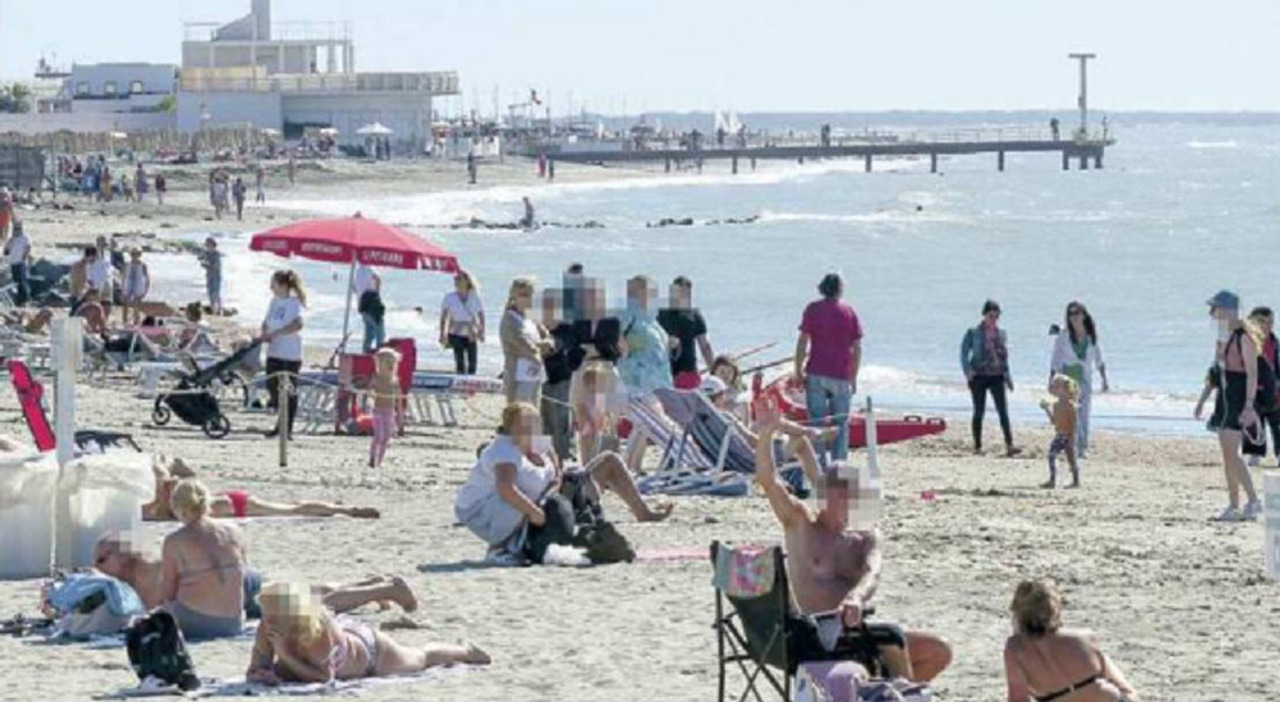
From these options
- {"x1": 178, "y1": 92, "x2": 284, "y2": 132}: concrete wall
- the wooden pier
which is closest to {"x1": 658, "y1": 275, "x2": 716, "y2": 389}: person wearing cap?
{"x1": 178, "y1": 92, "x2": 284, "y2": 132}: concrete wall

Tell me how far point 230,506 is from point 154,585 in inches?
111

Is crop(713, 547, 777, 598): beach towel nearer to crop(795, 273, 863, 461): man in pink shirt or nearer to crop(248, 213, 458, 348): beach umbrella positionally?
crop(795, 273, 863, 461): man in pink shirt

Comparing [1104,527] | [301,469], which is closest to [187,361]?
[301,469]

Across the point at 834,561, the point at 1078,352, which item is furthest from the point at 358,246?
the point at 834,561

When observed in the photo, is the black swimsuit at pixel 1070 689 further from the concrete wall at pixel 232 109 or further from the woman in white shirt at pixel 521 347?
the concrete wall at pixel 232 109

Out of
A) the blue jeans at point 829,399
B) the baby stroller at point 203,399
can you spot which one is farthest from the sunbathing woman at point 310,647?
the baby stroller at point 203,399

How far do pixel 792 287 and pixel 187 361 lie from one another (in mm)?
31180

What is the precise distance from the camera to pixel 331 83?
10375cm

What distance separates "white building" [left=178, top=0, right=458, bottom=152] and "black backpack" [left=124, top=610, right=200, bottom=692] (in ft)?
307

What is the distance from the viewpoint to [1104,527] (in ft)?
48.9

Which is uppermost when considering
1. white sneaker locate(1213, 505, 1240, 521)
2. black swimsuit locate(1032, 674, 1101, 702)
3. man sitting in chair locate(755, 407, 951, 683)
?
man sitting in chair locate(755, 407, 951, 683)

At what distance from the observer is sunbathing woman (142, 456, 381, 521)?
13.1 meters

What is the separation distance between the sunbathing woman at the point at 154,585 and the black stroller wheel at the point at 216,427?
25.6ft

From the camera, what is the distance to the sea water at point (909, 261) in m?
34.4
